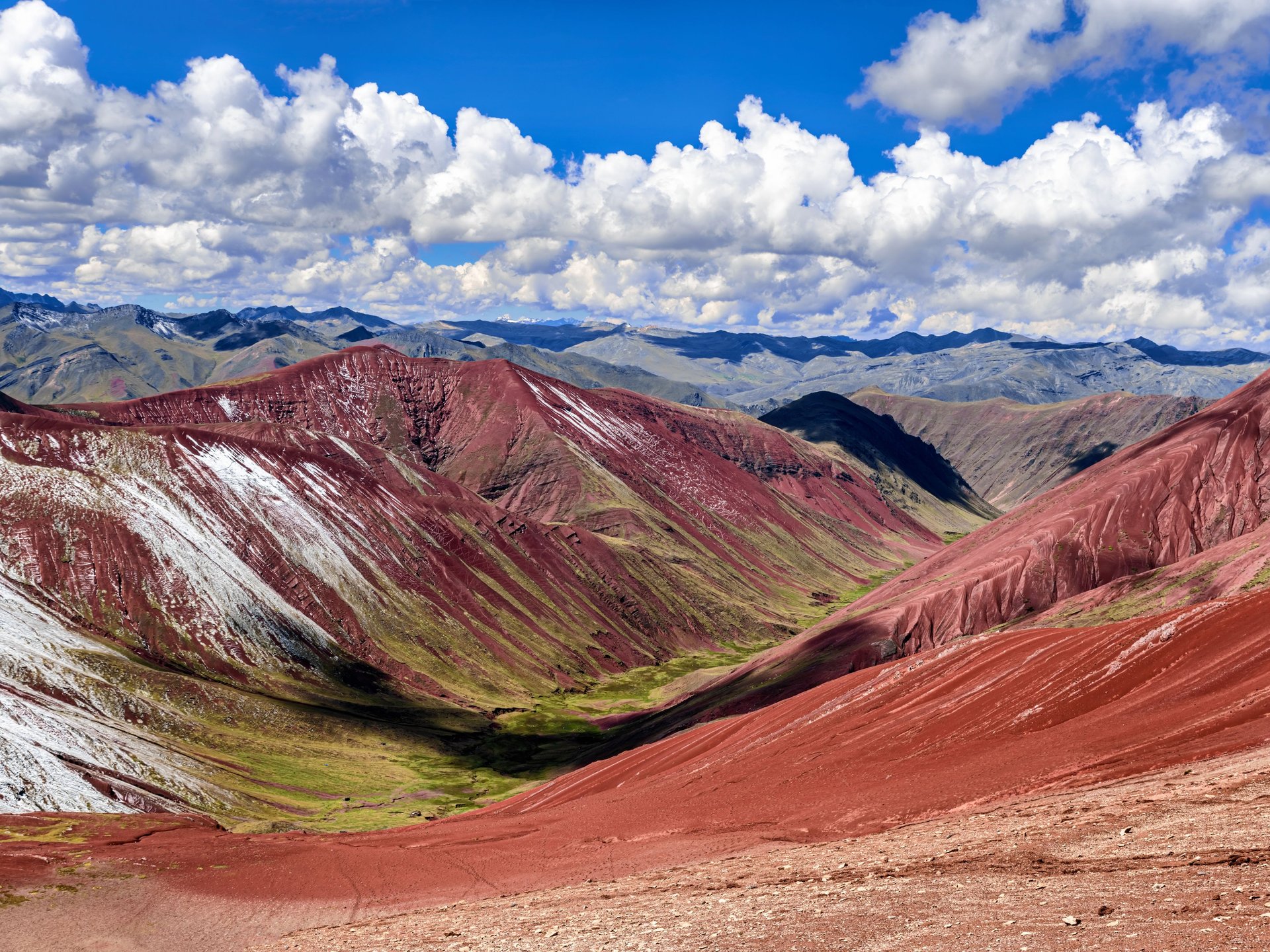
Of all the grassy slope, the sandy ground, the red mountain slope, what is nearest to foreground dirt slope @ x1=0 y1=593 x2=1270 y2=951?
the sandy ground

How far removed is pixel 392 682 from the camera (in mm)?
132750

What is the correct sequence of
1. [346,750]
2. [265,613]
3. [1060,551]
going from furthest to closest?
[265,613] < [1060,551] < [346,750]

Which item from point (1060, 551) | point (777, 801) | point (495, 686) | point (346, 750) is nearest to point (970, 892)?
point (777, 801)

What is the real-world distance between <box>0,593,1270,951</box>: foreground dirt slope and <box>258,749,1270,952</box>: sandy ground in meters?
2.97

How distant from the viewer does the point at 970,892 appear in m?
26.1

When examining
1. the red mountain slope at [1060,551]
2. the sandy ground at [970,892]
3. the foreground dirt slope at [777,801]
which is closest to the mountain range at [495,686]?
the foreground dirt slope at [777,801]

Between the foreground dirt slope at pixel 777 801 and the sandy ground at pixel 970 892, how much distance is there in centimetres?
297

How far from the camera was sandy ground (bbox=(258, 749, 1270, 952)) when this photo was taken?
2209 cm

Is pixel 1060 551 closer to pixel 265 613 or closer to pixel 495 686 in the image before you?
pixel 495 686

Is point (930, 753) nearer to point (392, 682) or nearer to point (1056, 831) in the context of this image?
point (1056, 831)

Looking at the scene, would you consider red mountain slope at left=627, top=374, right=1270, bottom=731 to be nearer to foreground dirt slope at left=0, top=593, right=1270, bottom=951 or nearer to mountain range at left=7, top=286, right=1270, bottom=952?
mountain range at left=7, top=286, right=1270, bottom=952

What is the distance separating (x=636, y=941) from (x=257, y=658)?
106 m

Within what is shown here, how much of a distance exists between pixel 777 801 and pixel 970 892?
20.5m

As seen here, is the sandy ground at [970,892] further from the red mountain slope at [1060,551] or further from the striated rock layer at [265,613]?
the red mountain slope at [1060,551]
